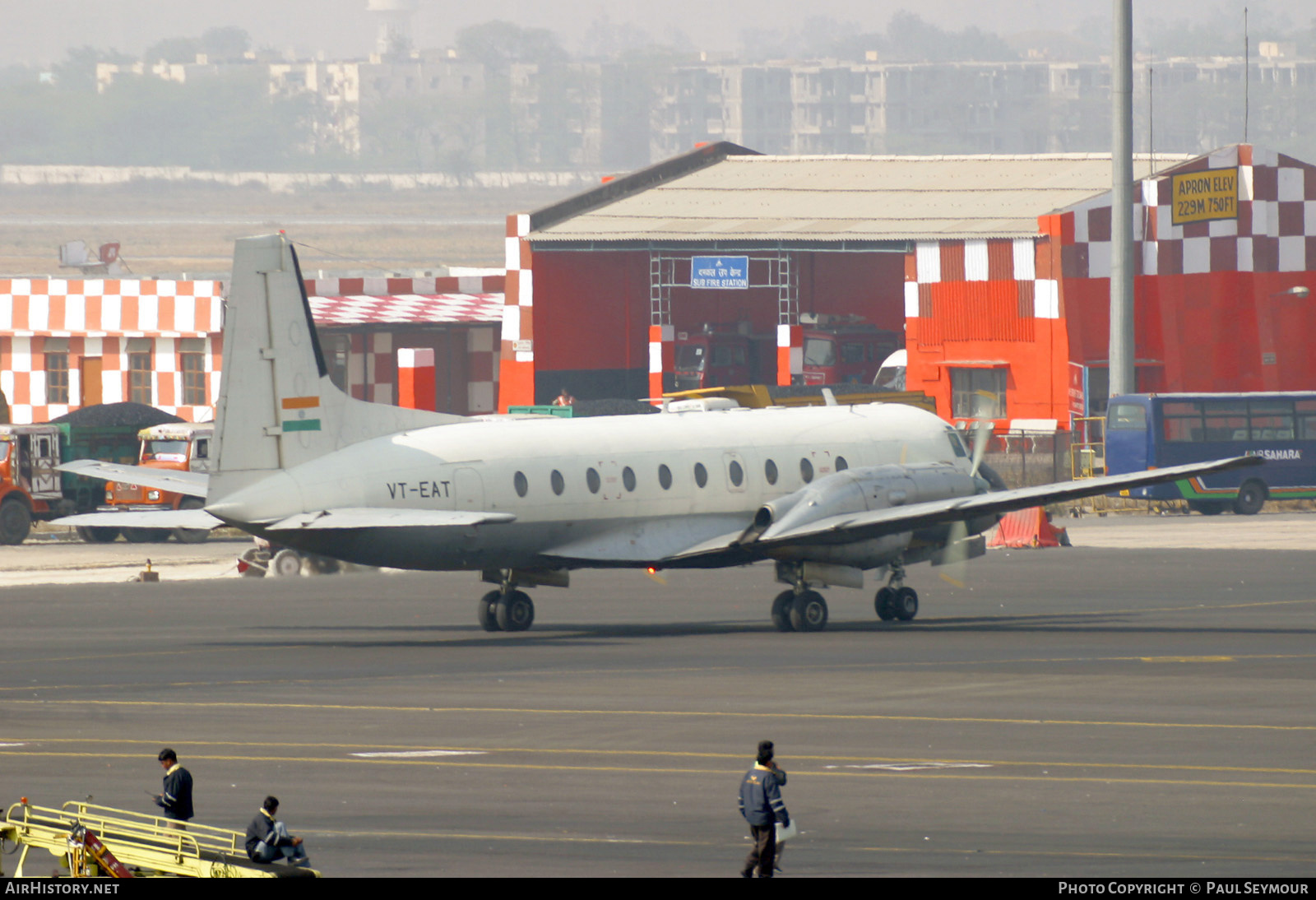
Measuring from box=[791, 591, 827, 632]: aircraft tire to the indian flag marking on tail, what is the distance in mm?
7467

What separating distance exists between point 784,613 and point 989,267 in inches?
1493

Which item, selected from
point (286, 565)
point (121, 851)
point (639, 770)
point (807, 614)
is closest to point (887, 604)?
point (807, 614)

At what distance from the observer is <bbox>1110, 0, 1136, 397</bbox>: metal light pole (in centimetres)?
5362

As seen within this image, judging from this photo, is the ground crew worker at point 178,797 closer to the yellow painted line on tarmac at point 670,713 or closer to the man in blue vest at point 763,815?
the man in blue vest at point 763,815

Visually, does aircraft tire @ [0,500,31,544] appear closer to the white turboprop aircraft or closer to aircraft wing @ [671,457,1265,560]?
the white turboprop aircraft

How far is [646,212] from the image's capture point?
3034 inches

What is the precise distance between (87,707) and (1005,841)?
11.8 metres

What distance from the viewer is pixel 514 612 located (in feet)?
99.6

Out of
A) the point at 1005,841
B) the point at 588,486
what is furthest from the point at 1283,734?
the point at 588,486

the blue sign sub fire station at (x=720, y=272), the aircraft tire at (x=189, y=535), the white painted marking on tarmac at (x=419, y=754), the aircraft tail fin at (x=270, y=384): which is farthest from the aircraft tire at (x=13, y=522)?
the white painted marking on tarmac at (x=419, y=754)

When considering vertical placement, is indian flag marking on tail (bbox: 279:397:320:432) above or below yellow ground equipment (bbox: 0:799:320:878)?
above

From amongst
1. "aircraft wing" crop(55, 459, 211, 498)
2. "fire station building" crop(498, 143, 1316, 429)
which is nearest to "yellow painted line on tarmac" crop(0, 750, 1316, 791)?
"aircraft wing" crop(55, 459, 211, 498)

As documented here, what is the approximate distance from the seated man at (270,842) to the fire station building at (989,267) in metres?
52.6
